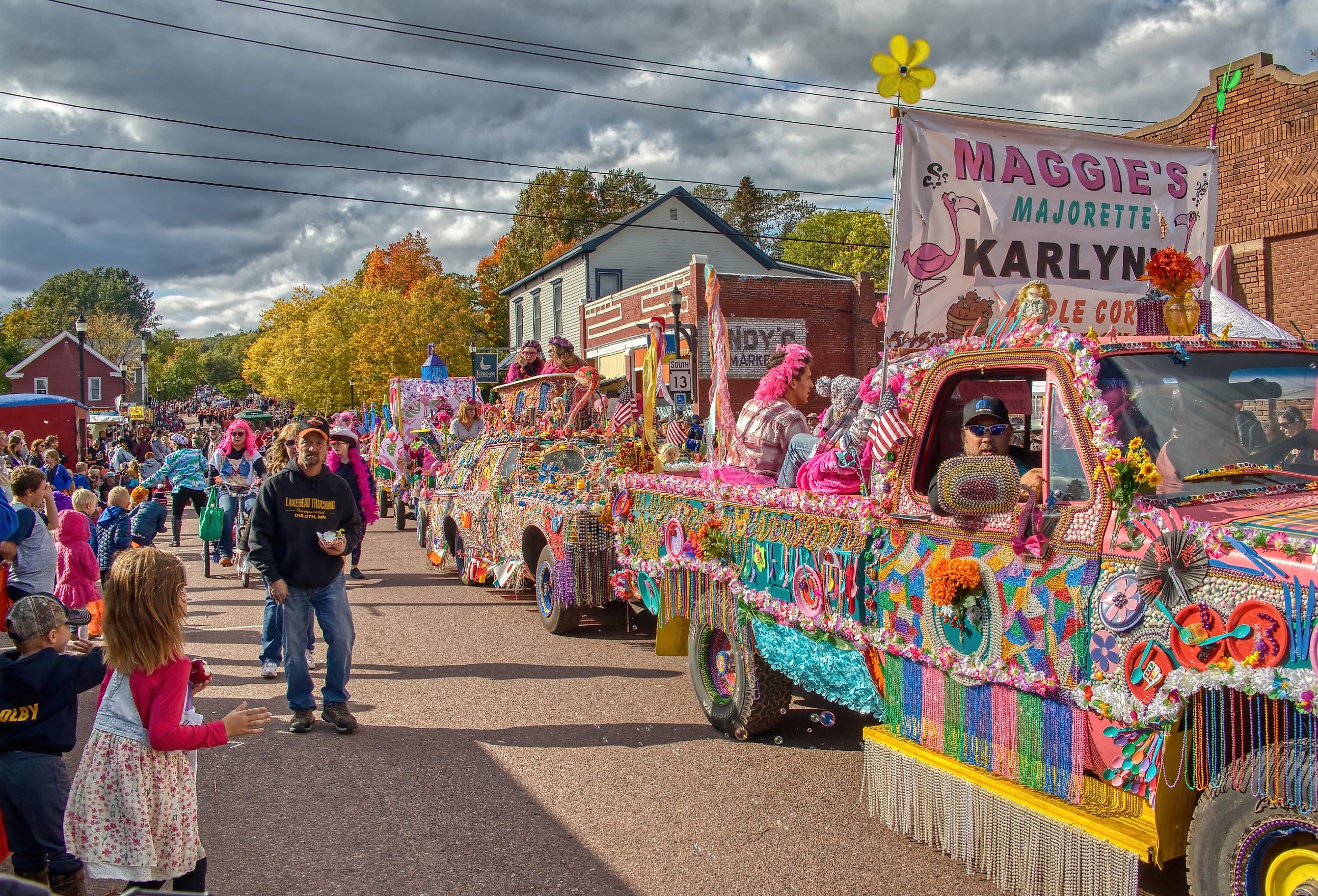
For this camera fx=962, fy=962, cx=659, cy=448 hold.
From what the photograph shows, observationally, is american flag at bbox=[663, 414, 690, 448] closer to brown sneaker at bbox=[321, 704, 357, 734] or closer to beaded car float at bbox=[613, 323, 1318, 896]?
brown sneaker at bbox=[321, 704, 357, 734]

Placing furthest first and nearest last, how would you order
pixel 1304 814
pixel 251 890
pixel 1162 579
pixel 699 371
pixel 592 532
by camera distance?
pixel 699 371
pixel 592 532
pixel 251 890
pixel 1162 579
pixel 1304 814

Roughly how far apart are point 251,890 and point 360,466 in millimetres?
7148

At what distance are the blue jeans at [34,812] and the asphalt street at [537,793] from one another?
2.46 ft

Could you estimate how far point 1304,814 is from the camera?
2.71 metres

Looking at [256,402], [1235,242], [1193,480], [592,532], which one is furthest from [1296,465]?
[256,402]

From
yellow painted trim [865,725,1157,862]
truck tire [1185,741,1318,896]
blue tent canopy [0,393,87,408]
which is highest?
blue tent canopy [0,393,87,408]

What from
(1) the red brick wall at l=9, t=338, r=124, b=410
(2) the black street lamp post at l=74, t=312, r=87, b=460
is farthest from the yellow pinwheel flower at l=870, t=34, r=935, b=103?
(1) the red brick wall at l=9, t=338, r=124, b=410

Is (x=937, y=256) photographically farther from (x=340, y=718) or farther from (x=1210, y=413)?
(x=340, y=718)

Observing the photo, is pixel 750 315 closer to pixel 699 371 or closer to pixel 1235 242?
pixel 699 371

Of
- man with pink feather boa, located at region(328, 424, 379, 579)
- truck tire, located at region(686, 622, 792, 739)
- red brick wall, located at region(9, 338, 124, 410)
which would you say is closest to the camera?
truck tire, located at region(686, 622, 792, 739)

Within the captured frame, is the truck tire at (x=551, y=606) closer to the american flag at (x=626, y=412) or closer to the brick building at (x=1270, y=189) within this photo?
the american flag at (x=626, y=412)

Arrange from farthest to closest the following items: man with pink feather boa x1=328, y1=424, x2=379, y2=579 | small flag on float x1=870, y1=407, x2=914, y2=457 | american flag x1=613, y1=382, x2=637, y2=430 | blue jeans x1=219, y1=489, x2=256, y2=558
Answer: blue jeans x1=219, y1=489, x2=256, y2=558
man with pink feather boa x1=328, y1=424, x2=379, y2=579
american flag x1=613, y1=382, x2=637, y2=430
small flag on float x1=870, y1=407, x2=914, y2=457

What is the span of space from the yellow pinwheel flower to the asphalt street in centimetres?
367

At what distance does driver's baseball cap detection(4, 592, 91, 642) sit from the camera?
361 cm
